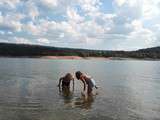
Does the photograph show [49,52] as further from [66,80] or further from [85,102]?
[85,102]

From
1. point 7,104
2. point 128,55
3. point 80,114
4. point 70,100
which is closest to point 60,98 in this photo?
point 70,100

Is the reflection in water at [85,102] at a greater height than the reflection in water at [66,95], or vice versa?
the reflection in water at [66,95]

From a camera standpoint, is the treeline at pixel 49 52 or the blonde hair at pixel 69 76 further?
the treeline at pixel 49 52

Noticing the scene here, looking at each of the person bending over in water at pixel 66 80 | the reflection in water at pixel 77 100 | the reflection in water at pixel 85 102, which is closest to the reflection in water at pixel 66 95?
the reflection in water at pixel 77 100

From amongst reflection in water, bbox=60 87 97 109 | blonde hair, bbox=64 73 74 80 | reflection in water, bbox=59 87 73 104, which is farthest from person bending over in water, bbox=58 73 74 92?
reflection in water, bbox=60 87 97 109

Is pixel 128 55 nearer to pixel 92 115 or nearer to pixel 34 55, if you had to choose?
pixel 34 55

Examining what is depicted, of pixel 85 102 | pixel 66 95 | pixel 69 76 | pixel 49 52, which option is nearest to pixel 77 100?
pixel 85 102

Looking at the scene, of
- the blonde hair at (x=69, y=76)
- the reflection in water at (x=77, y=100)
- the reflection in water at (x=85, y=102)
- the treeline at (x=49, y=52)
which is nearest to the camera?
the reflection in water at (x=85, y=102)

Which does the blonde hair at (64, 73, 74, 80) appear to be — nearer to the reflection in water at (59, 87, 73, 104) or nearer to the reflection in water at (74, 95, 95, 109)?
the reflection in water at (59, 87, 73, 104)

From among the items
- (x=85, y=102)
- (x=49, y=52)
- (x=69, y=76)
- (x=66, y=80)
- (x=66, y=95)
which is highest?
(x=49, y=52)

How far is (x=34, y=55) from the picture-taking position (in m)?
178

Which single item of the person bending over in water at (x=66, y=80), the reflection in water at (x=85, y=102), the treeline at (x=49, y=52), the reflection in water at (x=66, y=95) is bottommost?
the reflection in water at (x=85, y=102)

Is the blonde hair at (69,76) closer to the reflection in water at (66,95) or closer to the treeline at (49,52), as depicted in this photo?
the reflection in water at (66,95)

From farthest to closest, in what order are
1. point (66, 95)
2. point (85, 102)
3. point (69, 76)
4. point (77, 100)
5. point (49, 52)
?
1. point (49, 52)
2. point (69, 76)
3. point (66, 95)
4. point (77, 100)
5. point (85, 102)
